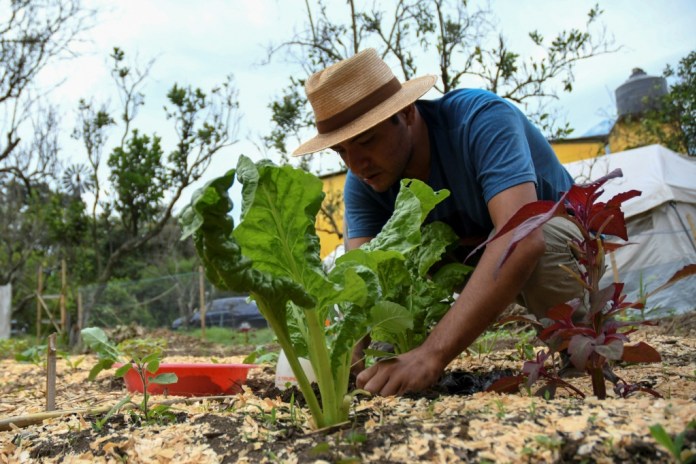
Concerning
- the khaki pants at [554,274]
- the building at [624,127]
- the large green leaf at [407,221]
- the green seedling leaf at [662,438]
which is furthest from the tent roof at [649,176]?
the green seedling leaf at [662,438]

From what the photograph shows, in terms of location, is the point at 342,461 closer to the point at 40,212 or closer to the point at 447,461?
the point at 447,461

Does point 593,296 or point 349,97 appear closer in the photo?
point 593,296

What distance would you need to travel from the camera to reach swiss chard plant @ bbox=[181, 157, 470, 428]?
45.7 inches

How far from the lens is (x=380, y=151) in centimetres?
232

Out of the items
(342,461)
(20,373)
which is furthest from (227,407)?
(20,373)

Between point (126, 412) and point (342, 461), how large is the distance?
1120 mm

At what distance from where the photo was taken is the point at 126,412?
1931 millimetres

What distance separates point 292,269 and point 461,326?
625mm

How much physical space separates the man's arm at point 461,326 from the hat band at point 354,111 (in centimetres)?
77

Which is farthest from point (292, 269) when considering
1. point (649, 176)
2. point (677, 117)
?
point (677, 117)

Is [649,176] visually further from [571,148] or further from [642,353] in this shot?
[642,353]

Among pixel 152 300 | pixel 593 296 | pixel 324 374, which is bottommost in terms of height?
pixel 152 300

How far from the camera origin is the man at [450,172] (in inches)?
70.9

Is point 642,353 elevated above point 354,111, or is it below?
below
